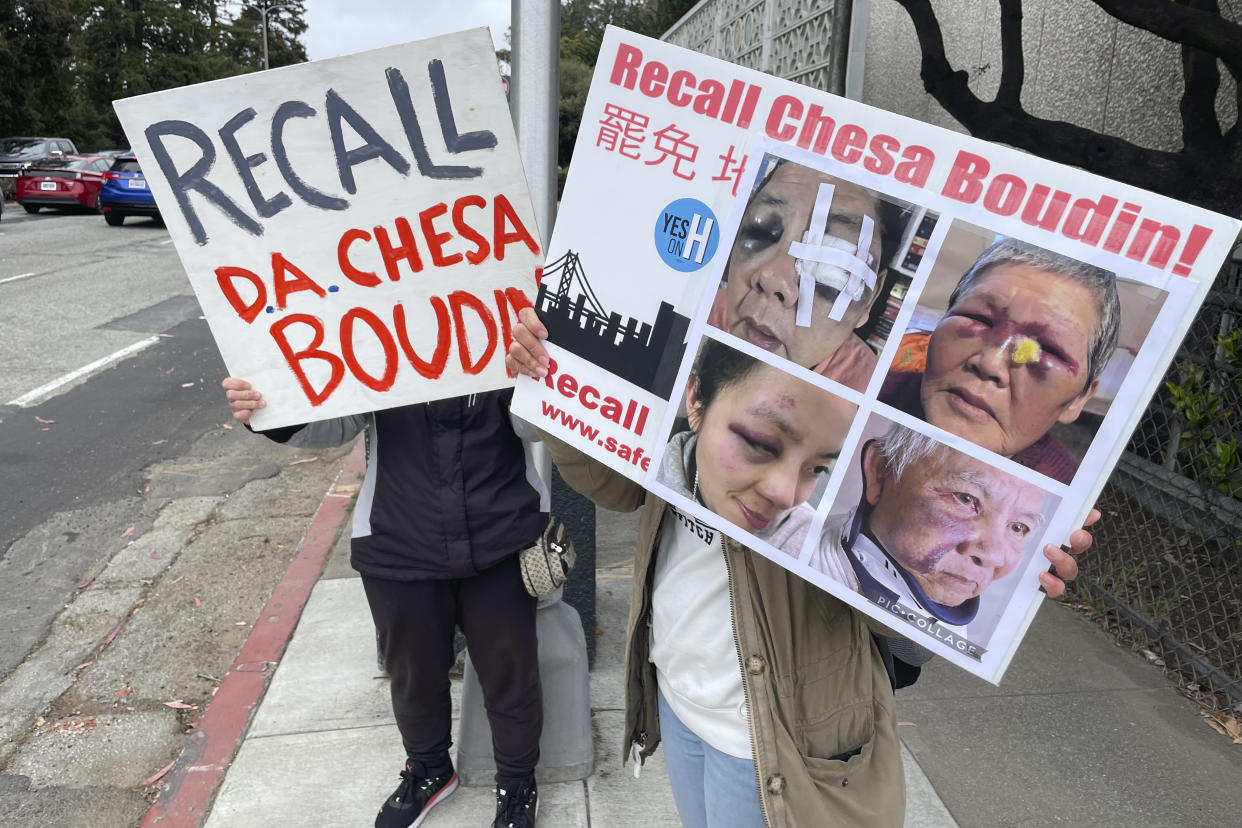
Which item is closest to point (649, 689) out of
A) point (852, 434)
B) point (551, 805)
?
point (852, 434)

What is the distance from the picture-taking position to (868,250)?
1474 mm

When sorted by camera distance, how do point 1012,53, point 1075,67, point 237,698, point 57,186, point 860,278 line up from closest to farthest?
1. point 860,278
2. point 237,698
3. point 1012,53
4. point 1075,67
5. point 57,186

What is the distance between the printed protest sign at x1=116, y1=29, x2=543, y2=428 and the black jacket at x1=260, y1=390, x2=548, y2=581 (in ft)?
1.18

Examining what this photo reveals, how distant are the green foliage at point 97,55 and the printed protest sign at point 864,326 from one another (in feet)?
101

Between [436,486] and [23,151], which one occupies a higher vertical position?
[436,486]

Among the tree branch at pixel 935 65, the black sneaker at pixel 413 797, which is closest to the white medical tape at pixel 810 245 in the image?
the black sneaker at pixel 413 797

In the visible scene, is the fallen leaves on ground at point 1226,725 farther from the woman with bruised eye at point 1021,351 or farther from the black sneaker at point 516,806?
the woman with bruised eye at point 1021,351

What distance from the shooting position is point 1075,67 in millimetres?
5805

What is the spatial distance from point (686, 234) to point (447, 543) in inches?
51.1

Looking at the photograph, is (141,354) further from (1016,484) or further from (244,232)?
(1016,484)

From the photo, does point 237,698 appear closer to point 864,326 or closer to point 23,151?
point 864,326

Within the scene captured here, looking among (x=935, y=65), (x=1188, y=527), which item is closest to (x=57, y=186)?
(x=935, y=65)

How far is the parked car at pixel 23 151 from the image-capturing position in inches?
935

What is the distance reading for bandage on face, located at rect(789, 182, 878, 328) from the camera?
1.48m
